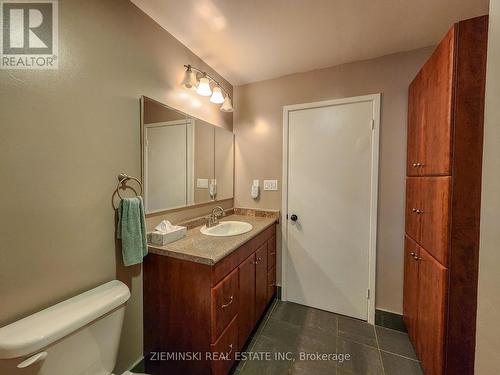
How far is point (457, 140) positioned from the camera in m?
1.06

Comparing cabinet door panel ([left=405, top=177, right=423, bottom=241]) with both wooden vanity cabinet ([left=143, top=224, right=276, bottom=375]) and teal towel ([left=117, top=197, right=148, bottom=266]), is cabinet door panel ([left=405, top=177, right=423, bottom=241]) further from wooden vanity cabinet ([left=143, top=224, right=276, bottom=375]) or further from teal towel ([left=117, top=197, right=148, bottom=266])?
teal towel ([left=117, top=197, right=148, bottom=266])

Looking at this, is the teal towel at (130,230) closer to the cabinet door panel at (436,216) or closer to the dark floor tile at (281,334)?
the dark floor tile at (281,334)

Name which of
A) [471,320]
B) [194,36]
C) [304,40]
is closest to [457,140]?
[471,320]

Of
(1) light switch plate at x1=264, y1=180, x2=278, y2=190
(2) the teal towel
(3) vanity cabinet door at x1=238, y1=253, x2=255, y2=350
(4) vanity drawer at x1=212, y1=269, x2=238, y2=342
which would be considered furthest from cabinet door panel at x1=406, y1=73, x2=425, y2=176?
(2) the teal towel

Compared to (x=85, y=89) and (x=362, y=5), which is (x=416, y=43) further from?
(x=85, y=89)

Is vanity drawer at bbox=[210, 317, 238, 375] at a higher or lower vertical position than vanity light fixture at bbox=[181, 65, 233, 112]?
lower

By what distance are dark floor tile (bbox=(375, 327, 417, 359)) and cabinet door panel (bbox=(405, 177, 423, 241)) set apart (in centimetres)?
87

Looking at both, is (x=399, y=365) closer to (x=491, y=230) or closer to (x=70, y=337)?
(x=491, y=230)

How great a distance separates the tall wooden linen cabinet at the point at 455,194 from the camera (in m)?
1.03

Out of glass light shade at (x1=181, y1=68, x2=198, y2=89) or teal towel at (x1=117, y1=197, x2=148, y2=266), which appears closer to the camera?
teal towel at (x1=117, y1=197, x2=148, y2=266)

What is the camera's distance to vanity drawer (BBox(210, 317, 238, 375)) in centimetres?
118

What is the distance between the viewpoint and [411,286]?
156 cm

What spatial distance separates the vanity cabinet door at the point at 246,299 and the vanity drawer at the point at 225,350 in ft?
0.26

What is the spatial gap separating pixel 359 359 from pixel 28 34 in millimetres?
2648
